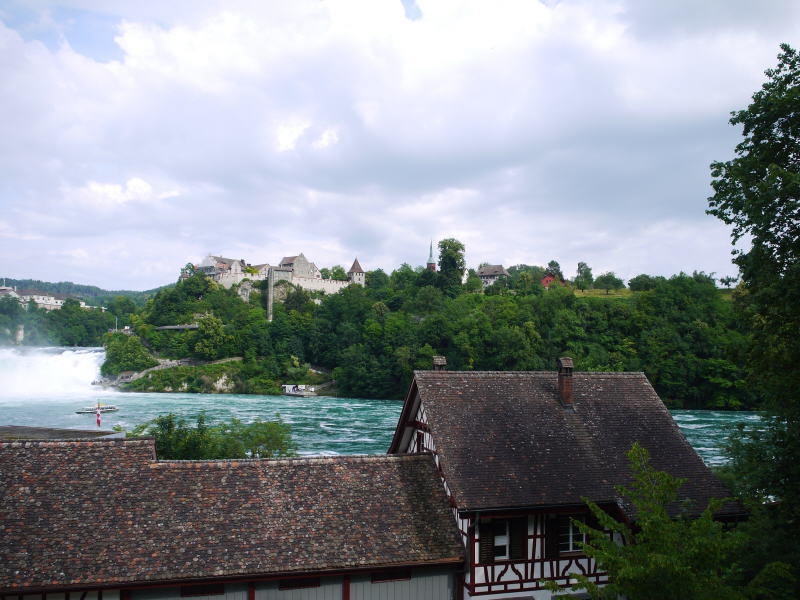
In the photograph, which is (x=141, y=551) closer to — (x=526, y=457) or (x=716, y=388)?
(x=526, y=457)

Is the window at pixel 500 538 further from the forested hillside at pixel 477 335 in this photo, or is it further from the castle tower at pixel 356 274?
the castle tower at pixel 356 274

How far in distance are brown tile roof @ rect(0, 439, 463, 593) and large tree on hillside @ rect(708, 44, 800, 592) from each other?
279 inches

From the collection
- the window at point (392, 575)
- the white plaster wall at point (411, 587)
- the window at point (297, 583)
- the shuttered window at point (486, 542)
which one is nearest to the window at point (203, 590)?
the window at point (297, 583)

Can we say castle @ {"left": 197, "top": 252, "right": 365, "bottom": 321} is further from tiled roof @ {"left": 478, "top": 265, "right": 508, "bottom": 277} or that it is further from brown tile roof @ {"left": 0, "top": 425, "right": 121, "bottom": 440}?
brown tile roof @ {"left": 0, "top": 425, "right": 121, "bottom": 440}

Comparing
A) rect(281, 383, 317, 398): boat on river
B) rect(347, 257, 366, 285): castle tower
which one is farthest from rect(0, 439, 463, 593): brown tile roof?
rect(347, 257, 366, 285): castle tower

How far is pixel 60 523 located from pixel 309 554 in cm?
450

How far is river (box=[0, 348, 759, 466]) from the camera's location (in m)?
39.9

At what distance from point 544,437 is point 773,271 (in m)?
6.01

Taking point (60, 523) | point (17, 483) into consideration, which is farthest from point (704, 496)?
point (17, 483)

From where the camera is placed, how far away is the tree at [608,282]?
119319 mm

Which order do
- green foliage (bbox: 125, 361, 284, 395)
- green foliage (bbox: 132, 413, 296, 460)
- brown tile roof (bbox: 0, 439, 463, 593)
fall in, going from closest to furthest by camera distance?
brown tile roof (bbox: 0, 439, 463, 593) → green foliage (bbox: 132, 413, 296, 460) → green foliage (bbox: 125, 361, 284, 395)

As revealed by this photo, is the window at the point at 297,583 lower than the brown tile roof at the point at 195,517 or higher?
lower

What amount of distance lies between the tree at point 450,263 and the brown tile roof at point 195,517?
98186 mm

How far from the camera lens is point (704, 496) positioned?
13.8 metres
